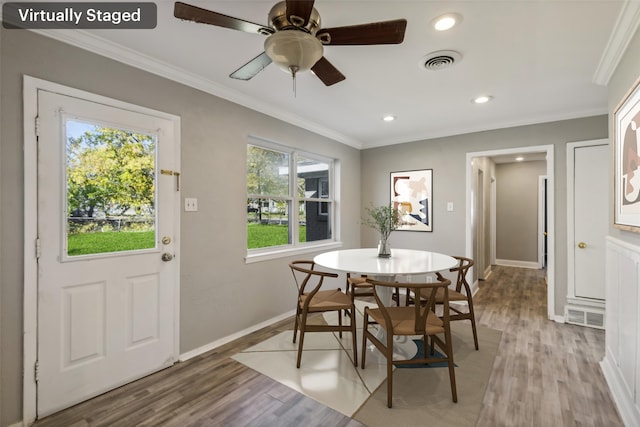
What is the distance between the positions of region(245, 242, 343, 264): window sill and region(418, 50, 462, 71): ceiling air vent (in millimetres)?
2297

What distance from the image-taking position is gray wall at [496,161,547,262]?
6262mm

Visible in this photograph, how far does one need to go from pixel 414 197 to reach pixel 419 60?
248cm

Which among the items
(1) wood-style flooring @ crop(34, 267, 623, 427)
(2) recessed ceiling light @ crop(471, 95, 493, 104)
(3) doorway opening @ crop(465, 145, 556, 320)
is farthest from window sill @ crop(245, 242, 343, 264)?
(2) recessed ceiling light @ crop(471, 95, 493, 104)

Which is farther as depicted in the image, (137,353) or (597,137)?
(597,137)

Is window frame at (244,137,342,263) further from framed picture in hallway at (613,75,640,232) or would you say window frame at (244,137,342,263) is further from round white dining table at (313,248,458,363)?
framed picture in hallway at (613,75,640,232)

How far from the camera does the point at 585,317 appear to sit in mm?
3174

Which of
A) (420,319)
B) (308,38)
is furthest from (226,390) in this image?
(308,38)

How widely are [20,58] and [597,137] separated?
196 inches

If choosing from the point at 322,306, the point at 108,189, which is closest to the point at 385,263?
the point at 322,306

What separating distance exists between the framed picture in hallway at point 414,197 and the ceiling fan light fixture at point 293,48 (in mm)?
3127

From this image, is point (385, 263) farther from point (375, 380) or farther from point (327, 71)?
point (327, 71)

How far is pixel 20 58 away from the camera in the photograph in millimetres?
1675

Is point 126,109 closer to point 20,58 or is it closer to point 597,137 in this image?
point 20,58

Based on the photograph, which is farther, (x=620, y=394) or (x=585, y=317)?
(x=585, y=317)
